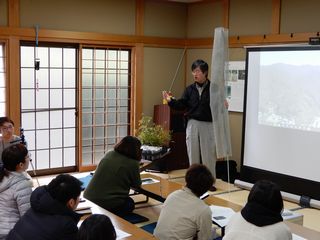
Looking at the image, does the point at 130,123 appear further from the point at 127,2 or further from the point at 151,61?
the point at 127,2

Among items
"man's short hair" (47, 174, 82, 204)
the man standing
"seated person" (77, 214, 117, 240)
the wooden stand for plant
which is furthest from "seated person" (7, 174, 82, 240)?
the wooden stand for plant

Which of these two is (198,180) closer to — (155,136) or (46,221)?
(46,221)

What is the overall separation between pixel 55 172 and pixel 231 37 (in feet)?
11.0

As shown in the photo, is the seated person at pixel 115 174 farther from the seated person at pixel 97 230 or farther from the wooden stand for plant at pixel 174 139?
the wooden stand for plant at pixel 174 139

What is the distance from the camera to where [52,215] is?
7.38ft

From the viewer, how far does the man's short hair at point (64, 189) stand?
7.57ft

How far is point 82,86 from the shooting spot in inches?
254

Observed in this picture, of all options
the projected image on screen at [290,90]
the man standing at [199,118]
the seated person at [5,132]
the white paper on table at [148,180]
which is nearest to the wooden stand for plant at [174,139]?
the man standing at [199,118]

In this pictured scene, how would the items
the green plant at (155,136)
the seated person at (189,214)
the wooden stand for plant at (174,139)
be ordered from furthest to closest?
1. the wooden stand for plant at (174,139)
2. the green plant at (155,136)
3. the seated person at (189,214)

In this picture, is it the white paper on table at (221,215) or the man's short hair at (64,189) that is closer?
the man's short hair at (64,189)

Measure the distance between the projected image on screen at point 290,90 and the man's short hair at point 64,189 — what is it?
345 centimetres

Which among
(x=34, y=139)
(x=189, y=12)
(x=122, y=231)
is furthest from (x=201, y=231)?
(x=189, y=12)

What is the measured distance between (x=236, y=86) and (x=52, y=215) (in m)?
4.70

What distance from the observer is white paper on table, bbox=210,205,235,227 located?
3279 millimetres
